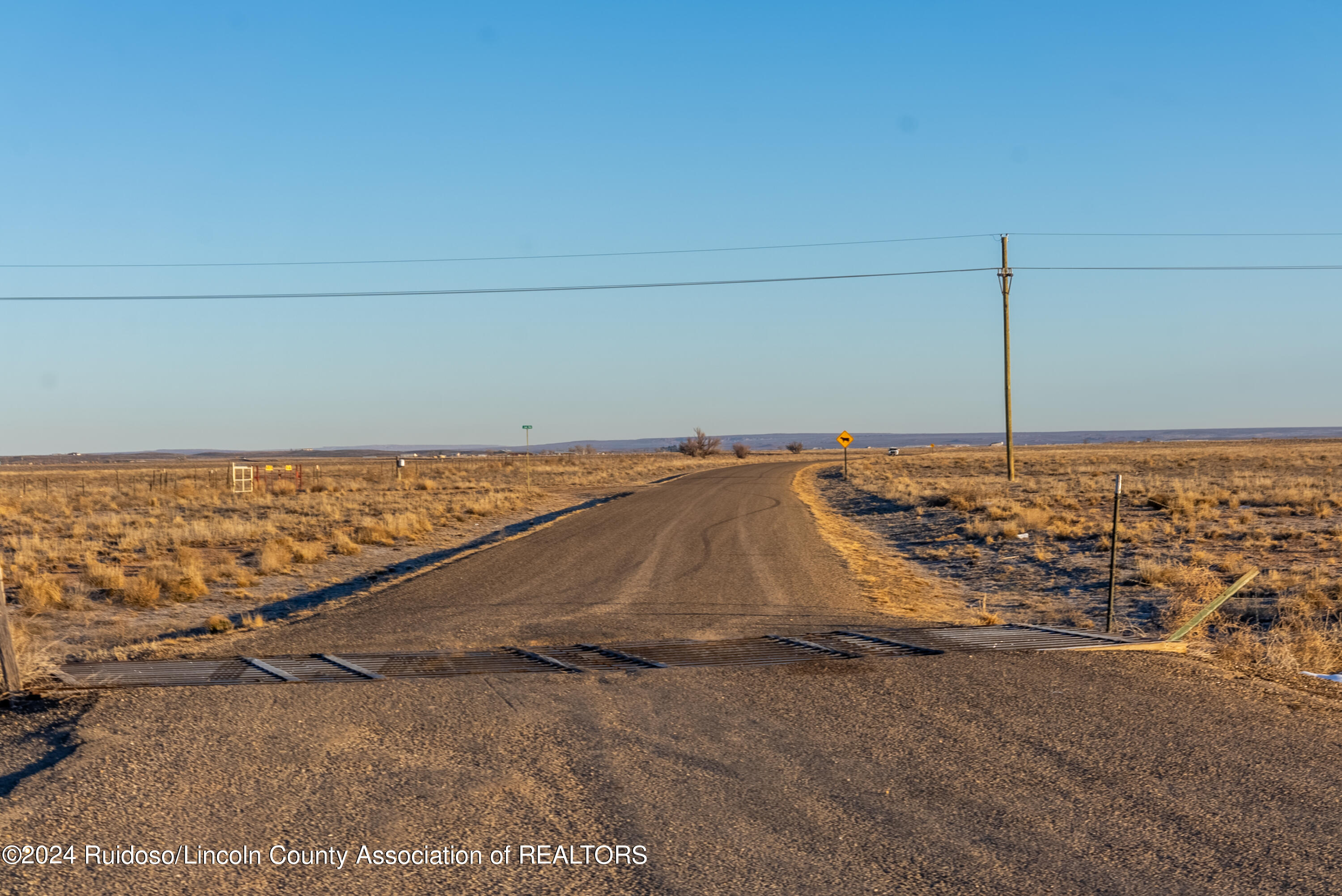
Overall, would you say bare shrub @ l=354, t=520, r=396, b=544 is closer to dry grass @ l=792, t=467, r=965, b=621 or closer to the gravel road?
dry grass @ l=792, t=467, r=965, b=621

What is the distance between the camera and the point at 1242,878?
166 inches

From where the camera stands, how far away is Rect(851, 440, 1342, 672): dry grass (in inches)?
462

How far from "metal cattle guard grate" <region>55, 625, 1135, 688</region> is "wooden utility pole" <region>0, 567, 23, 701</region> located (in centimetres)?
38

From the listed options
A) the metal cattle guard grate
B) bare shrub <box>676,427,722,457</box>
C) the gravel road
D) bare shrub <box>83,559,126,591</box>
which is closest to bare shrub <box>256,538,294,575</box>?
bare shrub <box>83,559,126,591</box>

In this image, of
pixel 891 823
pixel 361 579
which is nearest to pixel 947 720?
pixel 891 823

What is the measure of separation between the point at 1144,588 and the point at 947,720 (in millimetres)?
10398

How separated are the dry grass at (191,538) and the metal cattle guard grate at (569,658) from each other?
1.02 meters

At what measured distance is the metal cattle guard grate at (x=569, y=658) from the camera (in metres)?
8.34

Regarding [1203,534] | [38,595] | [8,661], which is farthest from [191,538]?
[1203,534]

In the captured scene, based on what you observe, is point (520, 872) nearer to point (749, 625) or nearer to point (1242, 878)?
point (1242, 878)

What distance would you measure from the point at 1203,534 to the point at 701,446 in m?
111

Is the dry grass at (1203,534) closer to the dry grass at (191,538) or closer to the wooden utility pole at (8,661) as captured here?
the wooden utility pole at (8,661)

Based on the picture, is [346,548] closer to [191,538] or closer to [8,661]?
[191,538]

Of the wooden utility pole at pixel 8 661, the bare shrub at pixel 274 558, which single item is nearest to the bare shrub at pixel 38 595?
the bare shrub at pixel 274 558
